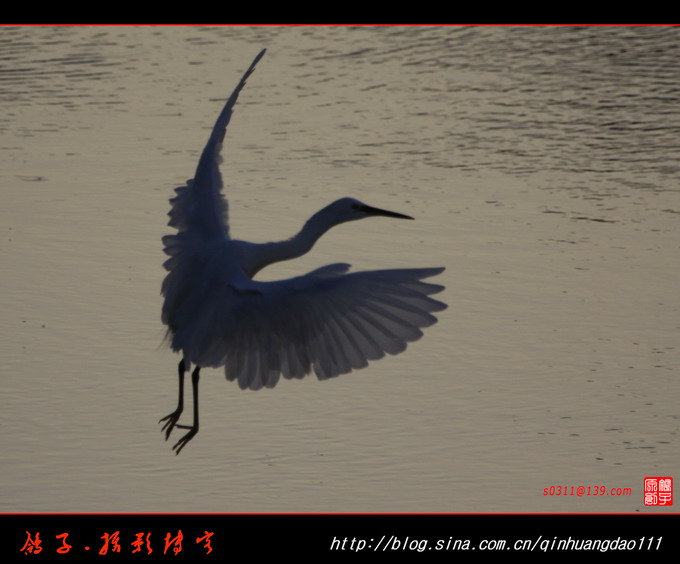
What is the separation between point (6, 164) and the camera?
11711mm

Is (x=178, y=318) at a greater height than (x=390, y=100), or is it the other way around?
(x=178, y=318)

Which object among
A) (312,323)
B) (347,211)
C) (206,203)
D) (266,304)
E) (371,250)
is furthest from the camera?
(371,250)

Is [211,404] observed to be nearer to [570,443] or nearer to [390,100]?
[570,443]

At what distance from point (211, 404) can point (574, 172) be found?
14.2 feet

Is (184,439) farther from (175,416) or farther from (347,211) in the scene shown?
(347,211)

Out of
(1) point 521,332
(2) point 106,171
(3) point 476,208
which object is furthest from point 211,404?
(2) point 106,171

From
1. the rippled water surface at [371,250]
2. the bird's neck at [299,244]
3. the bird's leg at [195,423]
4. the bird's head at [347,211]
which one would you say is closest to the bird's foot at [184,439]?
the bird's leg at [195,423]

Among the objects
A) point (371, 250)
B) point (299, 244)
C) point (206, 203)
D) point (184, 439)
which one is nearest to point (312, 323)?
point (299, 244)

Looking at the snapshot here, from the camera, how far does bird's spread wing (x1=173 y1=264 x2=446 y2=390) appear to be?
5.66 metres

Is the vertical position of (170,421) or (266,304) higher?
(266,304)

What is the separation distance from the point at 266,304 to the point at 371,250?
352cm

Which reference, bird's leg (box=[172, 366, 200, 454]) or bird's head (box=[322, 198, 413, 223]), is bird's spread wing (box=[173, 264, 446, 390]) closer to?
bird's leg (box=[172, 366, 200, 454])

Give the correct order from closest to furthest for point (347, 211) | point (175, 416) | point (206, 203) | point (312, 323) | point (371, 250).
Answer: point (312, 323) < point (347, 211) < point (206, 203) < point (175, 416) < point (371, 250)

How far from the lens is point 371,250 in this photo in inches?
377
